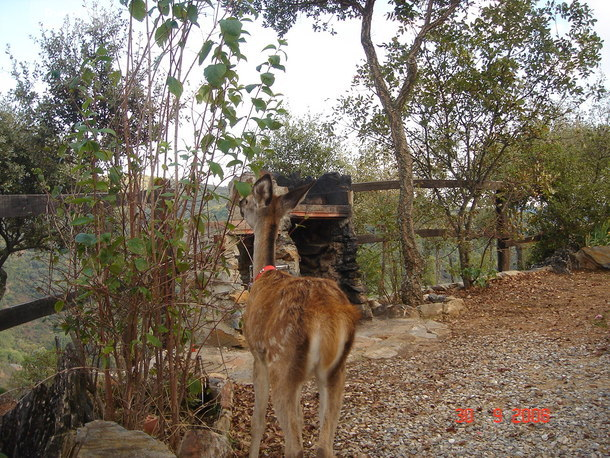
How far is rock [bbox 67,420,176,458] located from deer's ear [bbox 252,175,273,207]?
76.8 inches

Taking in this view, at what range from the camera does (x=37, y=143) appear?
27.5ft

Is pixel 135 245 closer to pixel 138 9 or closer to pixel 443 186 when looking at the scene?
pixel 138 9

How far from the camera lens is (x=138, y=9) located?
2.50 m

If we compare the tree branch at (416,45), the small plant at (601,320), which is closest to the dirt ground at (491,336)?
the small plant at (601,320)

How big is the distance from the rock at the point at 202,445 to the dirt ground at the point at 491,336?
515mm

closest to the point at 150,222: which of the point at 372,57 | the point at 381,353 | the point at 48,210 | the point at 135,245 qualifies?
the point at 135,245

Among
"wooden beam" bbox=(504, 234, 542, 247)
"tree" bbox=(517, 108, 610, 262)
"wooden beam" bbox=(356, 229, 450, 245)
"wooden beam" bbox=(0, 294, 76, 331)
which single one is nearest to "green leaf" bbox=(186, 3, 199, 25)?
"wooden beam" bbox=(0, 294, 76, 331)

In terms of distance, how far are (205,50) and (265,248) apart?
1727 millimetres

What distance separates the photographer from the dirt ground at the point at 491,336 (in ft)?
13.0

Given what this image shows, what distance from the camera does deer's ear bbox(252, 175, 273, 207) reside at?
3.97 meters

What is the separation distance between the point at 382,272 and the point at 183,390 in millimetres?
6844

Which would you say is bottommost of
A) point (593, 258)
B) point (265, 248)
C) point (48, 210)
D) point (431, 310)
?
point (431, 310)

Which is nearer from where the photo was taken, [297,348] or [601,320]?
[297,348]

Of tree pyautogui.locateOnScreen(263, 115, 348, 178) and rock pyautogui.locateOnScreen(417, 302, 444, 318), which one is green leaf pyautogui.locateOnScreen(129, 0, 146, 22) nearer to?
rock pyautogui.locateOnScreen(417, 302, 444, 318)
